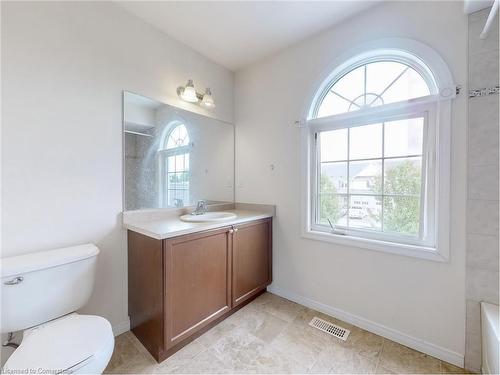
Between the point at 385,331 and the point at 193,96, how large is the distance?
2472 millimetres

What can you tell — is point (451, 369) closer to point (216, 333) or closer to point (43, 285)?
point (216, 333)

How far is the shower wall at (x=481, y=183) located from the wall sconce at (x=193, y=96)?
191 centimetres

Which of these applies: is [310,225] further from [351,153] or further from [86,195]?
[86,195]

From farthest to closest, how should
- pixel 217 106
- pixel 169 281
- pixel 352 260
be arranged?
pixel 217 106
pixel 352 260
pixel 169 281

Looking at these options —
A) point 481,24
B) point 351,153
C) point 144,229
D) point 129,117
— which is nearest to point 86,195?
point 144,229

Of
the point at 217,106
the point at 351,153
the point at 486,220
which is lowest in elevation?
the point at 486,220

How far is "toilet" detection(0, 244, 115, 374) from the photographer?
90 cm

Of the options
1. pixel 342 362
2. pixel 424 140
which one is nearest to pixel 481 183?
pixel 424 140

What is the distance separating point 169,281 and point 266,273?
109 centimetres

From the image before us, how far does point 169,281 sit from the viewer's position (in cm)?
136

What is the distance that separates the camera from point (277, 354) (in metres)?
1.44

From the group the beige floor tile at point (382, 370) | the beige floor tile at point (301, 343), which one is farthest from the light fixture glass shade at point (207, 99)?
the beige floor tile at point (382, 370)

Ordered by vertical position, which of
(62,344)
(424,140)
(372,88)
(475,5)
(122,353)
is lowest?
(122,353)

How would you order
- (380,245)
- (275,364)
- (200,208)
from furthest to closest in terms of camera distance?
(200,208), (380,245), (275,364)
